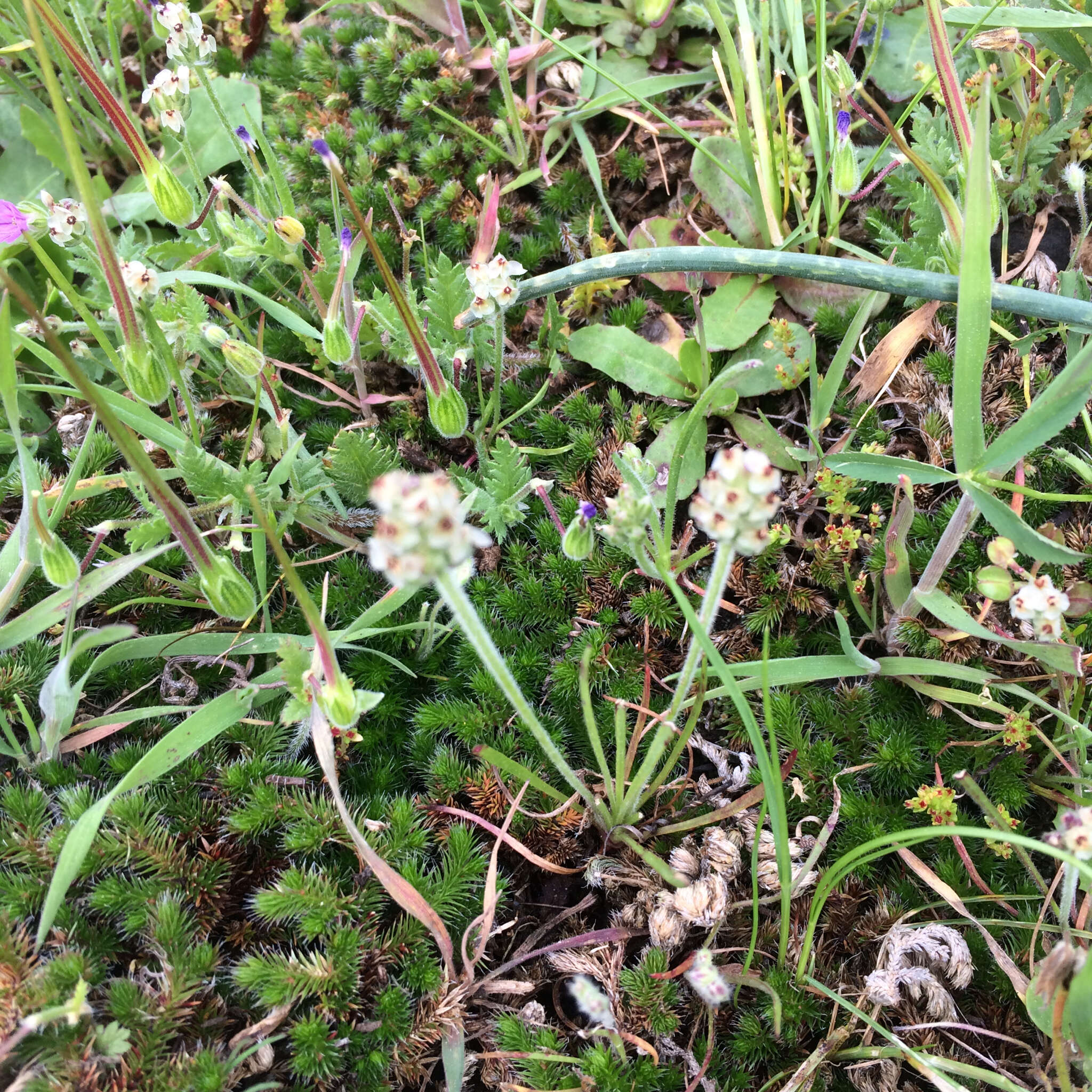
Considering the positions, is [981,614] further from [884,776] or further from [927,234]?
[927,234]

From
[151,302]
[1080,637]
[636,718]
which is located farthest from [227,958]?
[1080,637]

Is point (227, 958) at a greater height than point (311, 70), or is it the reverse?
point (311, 70)

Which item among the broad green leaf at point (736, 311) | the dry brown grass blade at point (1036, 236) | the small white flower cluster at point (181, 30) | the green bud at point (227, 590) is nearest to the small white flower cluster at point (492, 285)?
the broad green leaf at point (736, 311)

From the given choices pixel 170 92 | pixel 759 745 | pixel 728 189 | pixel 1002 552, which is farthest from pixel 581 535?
pixel 170 92

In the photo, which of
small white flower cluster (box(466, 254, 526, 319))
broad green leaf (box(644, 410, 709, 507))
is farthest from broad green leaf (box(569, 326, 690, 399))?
small white flower cluster (box(466, 254, 526, 319))

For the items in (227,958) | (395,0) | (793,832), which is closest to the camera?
(227,958)

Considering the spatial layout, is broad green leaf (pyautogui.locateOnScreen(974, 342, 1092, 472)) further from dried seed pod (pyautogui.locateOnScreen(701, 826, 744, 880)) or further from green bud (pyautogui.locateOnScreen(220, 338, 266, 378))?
green bud (pyautogui.locateOnScreen(220, 338, 266, 378))
